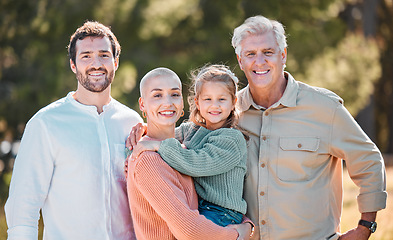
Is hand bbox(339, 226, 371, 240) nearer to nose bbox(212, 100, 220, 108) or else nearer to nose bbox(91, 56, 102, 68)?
nose bbox(212, 100, 220, 108)

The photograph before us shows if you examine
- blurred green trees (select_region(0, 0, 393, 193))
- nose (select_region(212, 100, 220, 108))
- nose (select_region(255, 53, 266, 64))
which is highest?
blurred green trees (select_region(0, 0, 393, 193))

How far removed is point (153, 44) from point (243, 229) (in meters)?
9.76

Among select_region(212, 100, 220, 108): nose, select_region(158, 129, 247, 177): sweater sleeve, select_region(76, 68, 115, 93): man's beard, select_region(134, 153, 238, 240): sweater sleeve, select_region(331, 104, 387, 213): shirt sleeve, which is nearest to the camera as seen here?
select_region(134, 153, 238, 240): sweater sleeve

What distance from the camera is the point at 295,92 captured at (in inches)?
140

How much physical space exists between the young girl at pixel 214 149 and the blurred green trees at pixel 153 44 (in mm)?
6482

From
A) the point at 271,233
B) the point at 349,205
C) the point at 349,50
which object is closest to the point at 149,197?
the point at 271,233

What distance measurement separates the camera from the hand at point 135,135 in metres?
3.24

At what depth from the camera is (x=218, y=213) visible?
9.78ft

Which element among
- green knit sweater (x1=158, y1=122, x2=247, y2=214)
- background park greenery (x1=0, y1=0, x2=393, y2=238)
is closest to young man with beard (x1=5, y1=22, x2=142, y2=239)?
green knit sweater (x1=158, y1=122, x2=247, y2=214)

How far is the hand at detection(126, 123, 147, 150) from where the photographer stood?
127 inches

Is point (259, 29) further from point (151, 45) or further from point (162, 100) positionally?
point (151, 45)

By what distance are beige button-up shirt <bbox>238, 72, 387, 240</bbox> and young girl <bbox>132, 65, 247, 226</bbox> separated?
0.28 m

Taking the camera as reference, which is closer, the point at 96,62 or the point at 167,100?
the point at 167,100

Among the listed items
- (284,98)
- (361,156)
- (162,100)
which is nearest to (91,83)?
(162,100)
